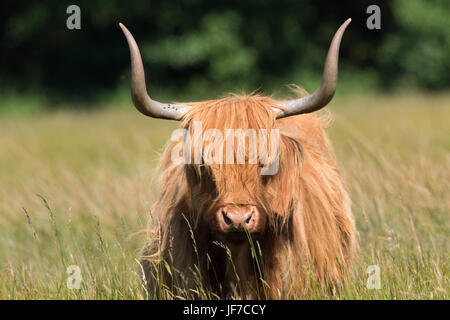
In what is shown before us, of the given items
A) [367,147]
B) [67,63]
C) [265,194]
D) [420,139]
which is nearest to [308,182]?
[265,194]

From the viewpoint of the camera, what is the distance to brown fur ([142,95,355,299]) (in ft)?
12.1

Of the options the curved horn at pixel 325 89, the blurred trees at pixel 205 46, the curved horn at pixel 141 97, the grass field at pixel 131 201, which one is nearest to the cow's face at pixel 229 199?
the curved horn at pixel 141 97

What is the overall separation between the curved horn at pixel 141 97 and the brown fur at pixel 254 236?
0.10 meters

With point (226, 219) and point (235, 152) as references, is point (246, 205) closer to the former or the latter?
point (226, 219)

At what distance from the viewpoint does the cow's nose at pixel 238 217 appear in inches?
133

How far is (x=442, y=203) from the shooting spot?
5273mm

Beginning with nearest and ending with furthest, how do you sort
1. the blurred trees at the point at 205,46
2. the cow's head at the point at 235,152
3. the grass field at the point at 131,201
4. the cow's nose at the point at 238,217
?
1. the cow's nose at the point at 238,217
2. the cow's head at the point at 235,152
3. the grass field at the point at 131,201
4. the blurred trees at the point at 205,46

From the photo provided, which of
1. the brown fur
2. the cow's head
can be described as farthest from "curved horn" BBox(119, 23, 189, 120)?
the brown fur

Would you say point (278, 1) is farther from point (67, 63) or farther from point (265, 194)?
point (265, 194)

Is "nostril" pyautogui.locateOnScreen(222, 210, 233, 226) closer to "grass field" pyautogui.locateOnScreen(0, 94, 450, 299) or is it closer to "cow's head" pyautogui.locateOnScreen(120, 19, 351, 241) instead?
"cow's head" pyautogui.locateOnScreen(120, 19, 351, 241)

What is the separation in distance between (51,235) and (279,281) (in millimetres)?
2476

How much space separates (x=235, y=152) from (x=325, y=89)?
538 mm

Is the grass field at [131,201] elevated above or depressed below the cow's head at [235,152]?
below

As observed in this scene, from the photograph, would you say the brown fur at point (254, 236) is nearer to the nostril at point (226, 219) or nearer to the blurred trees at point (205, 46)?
the nostril at point (226, 219)
